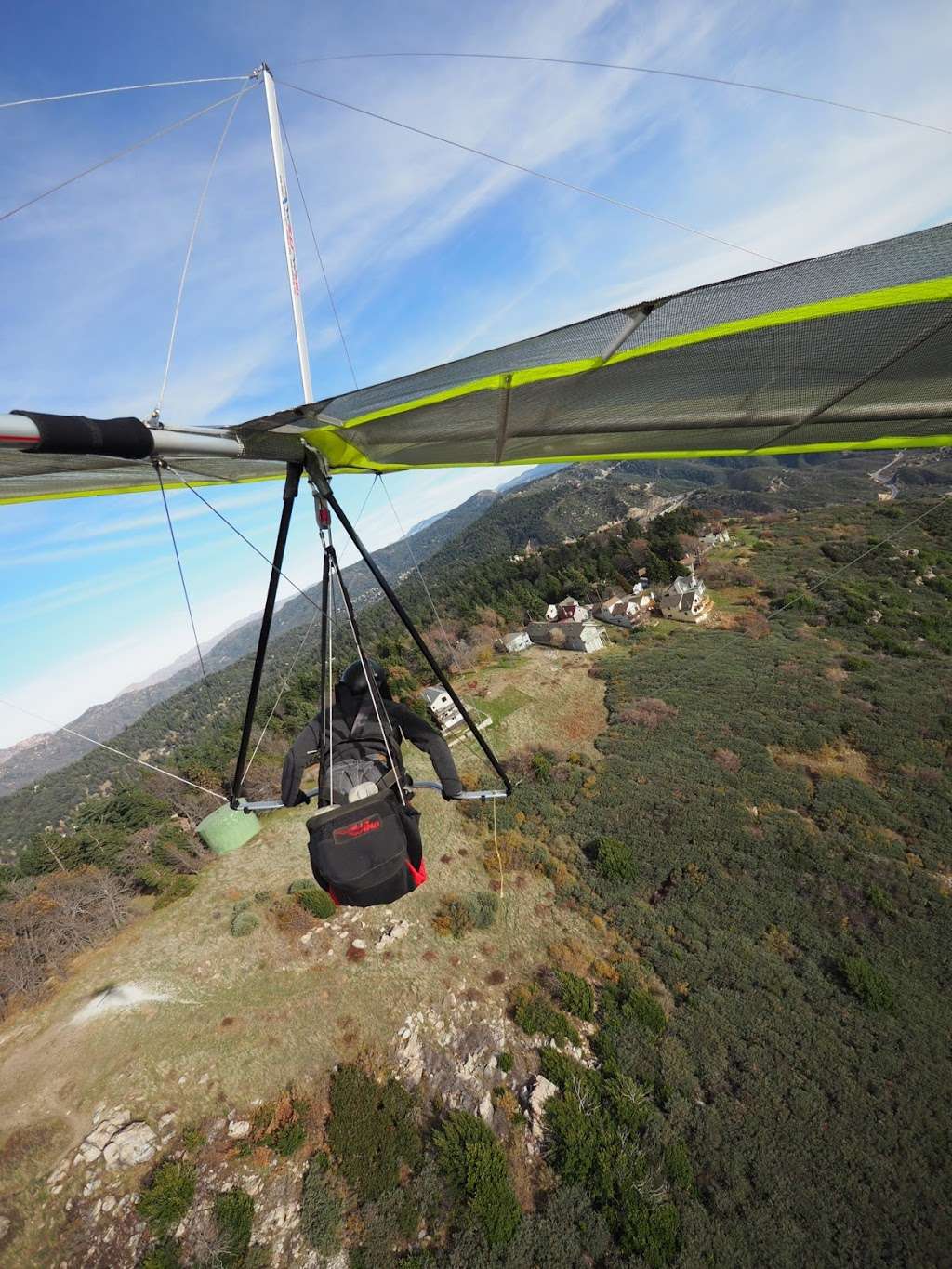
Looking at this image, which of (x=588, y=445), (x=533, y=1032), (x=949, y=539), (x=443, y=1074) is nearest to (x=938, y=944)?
(x=533, y=1032)

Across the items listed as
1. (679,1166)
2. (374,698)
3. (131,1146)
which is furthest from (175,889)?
(374,698)

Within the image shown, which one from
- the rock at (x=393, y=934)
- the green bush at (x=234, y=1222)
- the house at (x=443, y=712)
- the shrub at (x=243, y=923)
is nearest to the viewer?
the green bush at (x=234, y=1222)

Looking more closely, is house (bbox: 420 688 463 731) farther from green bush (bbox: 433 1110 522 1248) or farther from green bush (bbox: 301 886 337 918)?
green bush (bbox: 433 1110 522 1248)

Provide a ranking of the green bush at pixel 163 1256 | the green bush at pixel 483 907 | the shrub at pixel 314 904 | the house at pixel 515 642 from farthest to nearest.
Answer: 1. the house at pixel 515 642
2. the shrub at pixel 314 904
3. the green bush at pixel 483 907
4. the green bush at pixel 163 1256

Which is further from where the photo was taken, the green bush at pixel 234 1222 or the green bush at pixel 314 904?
the green bush at pixel 314 904

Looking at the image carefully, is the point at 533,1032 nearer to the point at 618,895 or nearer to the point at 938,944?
the point at 618,895

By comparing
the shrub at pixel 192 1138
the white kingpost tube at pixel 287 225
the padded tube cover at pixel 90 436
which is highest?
the white kingpost tube at pixel 287 225

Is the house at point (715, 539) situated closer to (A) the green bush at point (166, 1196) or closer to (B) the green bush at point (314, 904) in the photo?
(B) the green bush at point (314, 904)

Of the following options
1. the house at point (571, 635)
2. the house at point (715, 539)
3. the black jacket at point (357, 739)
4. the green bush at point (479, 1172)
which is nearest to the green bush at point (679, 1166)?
the green bush at point (479, 1172)
